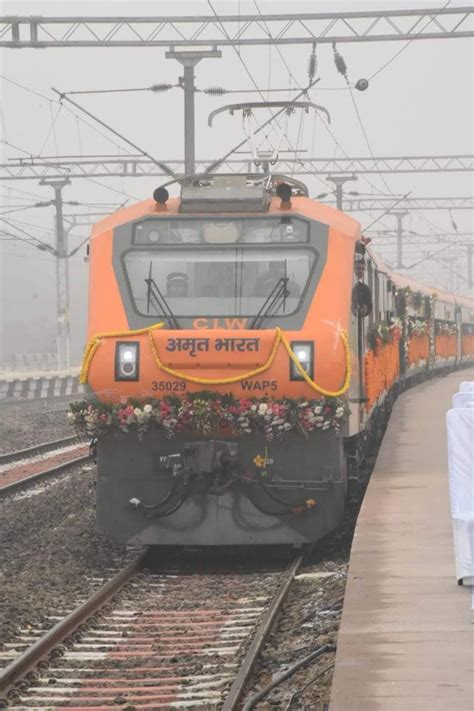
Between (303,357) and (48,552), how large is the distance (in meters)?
3.19

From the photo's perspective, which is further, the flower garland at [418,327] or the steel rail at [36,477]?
the flower garland at [418,327]

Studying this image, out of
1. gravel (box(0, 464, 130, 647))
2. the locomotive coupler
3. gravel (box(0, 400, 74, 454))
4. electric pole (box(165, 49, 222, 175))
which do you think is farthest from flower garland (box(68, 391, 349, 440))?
electric pole (box(165, 49, 222, 175))

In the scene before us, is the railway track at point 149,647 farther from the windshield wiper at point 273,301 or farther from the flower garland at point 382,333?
the flower garland at point 382,333

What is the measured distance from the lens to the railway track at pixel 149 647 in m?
7.25

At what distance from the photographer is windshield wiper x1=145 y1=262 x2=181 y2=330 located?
11.5m

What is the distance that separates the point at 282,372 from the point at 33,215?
116352mm

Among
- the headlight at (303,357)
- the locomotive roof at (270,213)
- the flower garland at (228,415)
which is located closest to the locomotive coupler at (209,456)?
the flower garland at (228,415)

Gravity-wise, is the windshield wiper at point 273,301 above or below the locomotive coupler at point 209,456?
above

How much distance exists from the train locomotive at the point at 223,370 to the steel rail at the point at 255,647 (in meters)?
0.83

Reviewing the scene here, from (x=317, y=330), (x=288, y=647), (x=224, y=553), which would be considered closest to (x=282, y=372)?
(x=317, y=330)

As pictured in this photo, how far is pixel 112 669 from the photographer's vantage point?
798cm

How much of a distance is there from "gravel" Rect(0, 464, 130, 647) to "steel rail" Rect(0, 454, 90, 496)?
17 centimetres

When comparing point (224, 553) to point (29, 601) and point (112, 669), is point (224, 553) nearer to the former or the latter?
point (29, 601)

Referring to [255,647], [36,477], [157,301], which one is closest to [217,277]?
[157,301]
